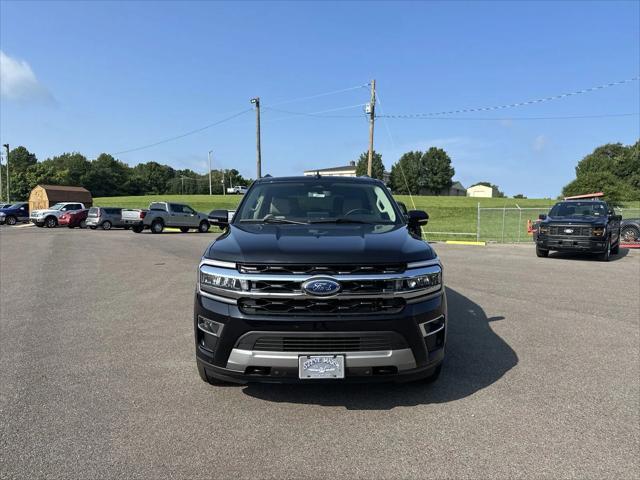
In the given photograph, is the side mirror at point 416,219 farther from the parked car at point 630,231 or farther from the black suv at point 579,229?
the parked car at point 630,231

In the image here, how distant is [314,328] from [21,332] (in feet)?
14.7

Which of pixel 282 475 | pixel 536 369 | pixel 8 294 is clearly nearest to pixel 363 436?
pixel 282 475

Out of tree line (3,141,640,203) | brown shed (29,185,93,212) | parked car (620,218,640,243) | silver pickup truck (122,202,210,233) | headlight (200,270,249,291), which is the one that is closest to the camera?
headlight (200,270,249,291)

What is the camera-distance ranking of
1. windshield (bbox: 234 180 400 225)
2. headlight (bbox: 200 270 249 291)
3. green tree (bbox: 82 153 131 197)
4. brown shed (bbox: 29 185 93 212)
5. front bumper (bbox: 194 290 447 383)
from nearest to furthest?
front bumper (bbox: 194 290 447 383) < headlight (bbox: 200 270 249 291) < windshield (bbox: 234 180 400 225) < brown shed (bbox: 29 185 93 212) < green tree (bbox: 82 153 131 197)

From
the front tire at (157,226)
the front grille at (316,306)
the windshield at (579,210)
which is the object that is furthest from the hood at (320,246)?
the front tire at (157,226)

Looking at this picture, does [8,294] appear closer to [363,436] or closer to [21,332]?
[21,332]

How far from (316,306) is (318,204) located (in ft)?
6.18

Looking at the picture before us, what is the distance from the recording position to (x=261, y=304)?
3.24 meters

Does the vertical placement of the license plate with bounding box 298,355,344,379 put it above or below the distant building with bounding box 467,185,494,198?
below

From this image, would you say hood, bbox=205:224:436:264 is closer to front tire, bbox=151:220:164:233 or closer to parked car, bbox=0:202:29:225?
front tire, bbox=151:220:164:233

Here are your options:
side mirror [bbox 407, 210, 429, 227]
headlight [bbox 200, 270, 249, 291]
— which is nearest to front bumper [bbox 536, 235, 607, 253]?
side mirror [bbox 407, 210, 429, 227]

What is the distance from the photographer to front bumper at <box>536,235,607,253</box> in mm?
13203

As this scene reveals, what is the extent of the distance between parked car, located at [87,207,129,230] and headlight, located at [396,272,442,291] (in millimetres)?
32286

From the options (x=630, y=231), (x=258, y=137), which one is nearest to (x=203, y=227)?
(x=258, y=137)
